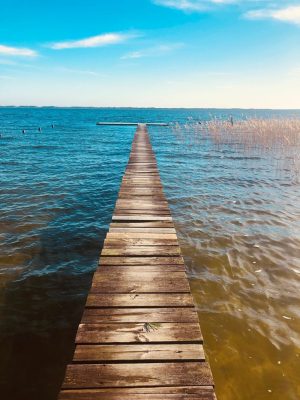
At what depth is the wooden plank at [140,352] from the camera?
316 cm

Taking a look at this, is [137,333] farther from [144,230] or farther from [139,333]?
[144,230]

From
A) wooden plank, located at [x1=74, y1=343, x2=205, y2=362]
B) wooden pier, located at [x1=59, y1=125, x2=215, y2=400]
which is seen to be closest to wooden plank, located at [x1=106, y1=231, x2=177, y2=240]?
wooden pier, located at [x1=59, y1=125, x2=215, y2=400]

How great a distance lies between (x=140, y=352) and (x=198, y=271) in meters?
3.68

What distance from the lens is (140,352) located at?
325 centimetres

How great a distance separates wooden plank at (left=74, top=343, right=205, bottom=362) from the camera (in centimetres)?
316

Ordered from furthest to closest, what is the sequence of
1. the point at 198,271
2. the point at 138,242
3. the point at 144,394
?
the point at 198,271 → the point at 138,242 → the point at 144,394

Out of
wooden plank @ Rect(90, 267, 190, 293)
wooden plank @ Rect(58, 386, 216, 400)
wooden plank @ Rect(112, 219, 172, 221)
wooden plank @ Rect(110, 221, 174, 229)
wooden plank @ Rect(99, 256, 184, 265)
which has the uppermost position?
wooden plank @ Rect(112, 219, 172, 221)

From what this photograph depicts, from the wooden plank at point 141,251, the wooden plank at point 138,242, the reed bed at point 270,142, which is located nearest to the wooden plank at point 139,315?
the wooden plank at point 141,251

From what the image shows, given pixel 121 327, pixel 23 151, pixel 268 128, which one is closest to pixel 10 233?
pixel 121 327

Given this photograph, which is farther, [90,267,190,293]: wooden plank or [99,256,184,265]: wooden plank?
[99,256,184,265]: wooden plank

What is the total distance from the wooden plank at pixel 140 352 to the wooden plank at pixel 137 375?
74 millimetres

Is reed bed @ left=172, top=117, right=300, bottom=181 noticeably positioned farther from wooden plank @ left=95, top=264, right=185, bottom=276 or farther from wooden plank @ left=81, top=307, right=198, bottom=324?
wooden plank @ left=81, top=307, right=198, bottom=324

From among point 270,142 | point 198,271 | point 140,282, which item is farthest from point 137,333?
point 270,142

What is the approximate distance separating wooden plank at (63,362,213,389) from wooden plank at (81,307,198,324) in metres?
0.67
